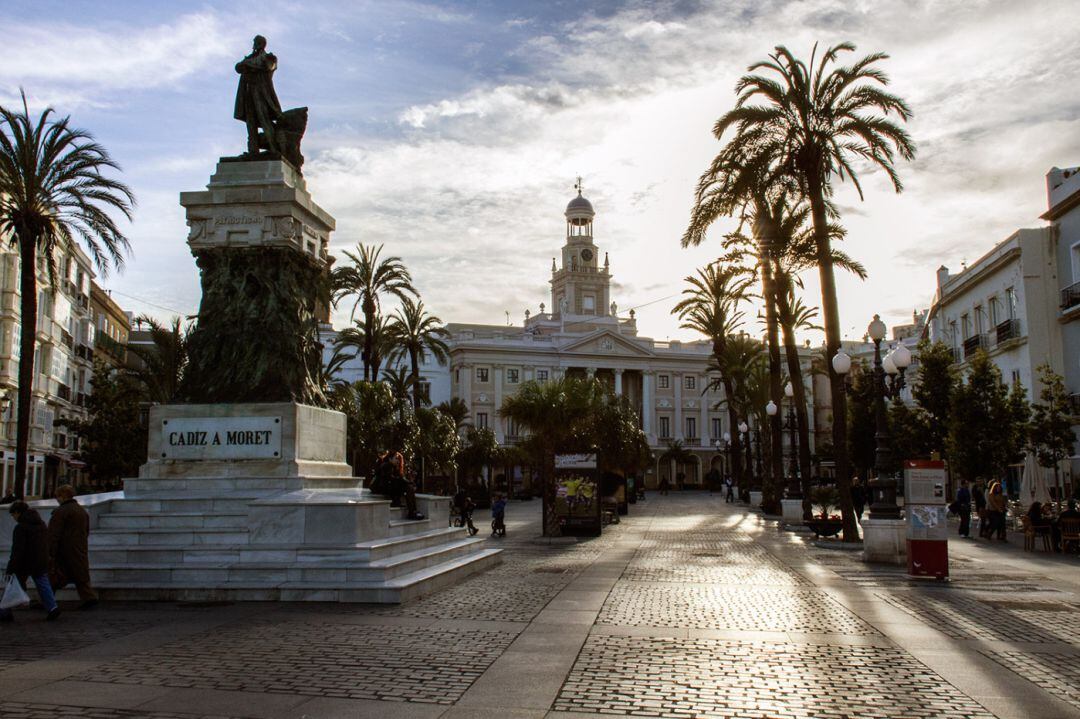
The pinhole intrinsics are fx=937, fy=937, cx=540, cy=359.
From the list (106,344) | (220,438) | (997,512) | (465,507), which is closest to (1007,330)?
(997,512)

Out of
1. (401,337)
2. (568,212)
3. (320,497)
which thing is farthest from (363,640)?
(568,212)

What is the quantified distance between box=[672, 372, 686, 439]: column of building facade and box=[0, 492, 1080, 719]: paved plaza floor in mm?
88393

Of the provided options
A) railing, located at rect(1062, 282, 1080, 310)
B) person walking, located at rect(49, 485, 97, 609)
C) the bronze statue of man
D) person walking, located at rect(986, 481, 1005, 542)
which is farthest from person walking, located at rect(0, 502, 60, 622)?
railing, located at rect(1062, 282, 1080, 310)

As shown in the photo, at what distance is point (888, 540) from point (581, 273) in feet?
309

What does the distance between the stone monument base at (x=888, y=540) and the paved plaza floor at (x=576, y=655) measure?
3782 millimetres

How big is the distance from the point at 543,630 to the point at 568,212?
10619cm

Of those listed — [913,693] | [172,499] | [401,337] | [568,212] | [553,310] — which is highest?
[568,212]

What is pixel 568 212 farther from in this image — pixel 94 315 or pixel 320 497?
pixel 320 497

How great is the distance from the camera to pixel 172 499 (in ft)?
41.9

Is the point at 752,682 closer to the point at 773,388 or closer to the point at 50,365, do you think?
the point at 773,388

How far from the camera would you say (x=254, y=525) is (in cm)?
1194

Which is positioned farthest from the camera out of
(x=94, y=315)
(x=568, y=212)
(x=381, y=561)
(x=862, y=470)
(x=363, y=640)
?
(x=568, y=212)

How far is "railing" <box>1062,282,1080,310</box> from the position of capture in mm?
32594

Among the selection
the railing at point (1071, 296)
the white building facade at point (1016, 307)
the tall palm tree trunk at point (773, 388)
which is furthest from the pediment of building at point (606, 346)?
the railing at point (1071, 296)
